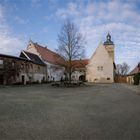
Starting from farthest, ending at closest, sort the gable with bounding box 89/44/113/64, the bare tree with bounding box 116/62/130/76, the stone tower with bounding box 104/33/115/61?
1. the bare tree with bounding box 116/62/130/76
2. the stone tower with bounding box 104/33/115/61
3. the gable with bounding box 89/44/113/64

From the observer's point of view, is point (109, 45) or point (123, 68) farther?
point (123, 68)

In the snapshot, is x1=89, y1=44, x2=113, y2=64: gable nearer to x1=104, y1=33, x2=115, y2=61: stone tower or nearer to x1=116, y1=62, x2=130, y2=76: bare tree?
x1=104, y1=33, x2=115, y2=61: stone tower

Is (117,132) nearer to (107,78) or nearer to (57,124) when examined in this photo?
(57,124)

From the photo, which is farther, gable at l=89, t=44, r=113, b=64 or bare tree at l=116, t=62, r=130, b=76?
bare tree at l=116, t=62, r=130, b=76

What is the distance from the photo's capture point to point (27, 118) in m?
10.2

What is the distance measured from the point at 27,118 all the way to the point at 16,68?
40.0 metres

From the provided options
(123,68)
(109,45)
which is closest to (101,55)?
(109,45)

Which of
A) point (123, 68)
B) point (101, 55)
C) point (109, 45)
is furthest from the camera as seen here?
point (123, 68)

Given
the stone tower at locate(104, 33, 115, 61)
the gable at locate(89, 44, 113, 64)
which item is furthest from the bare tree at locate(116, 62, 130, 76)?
the gable at locate(89, 44, 113, 64)

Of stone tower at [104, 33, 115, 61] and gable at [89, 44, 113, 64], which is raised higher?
stone tower at [104, 33, 115, 61]

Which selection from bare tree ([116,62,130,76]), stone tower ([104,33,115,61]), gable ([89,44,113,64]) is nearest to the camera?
gable ([89,44,113,64])

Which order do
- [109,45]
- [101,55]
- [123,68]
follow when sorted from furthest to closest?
[123,68]
[109,45]
[101,55]

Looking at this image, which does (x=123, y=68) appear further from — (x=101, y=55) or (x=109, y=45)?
(x=101, y=55)

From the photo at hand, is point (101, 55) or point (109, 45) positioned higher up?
point (109, 45)
